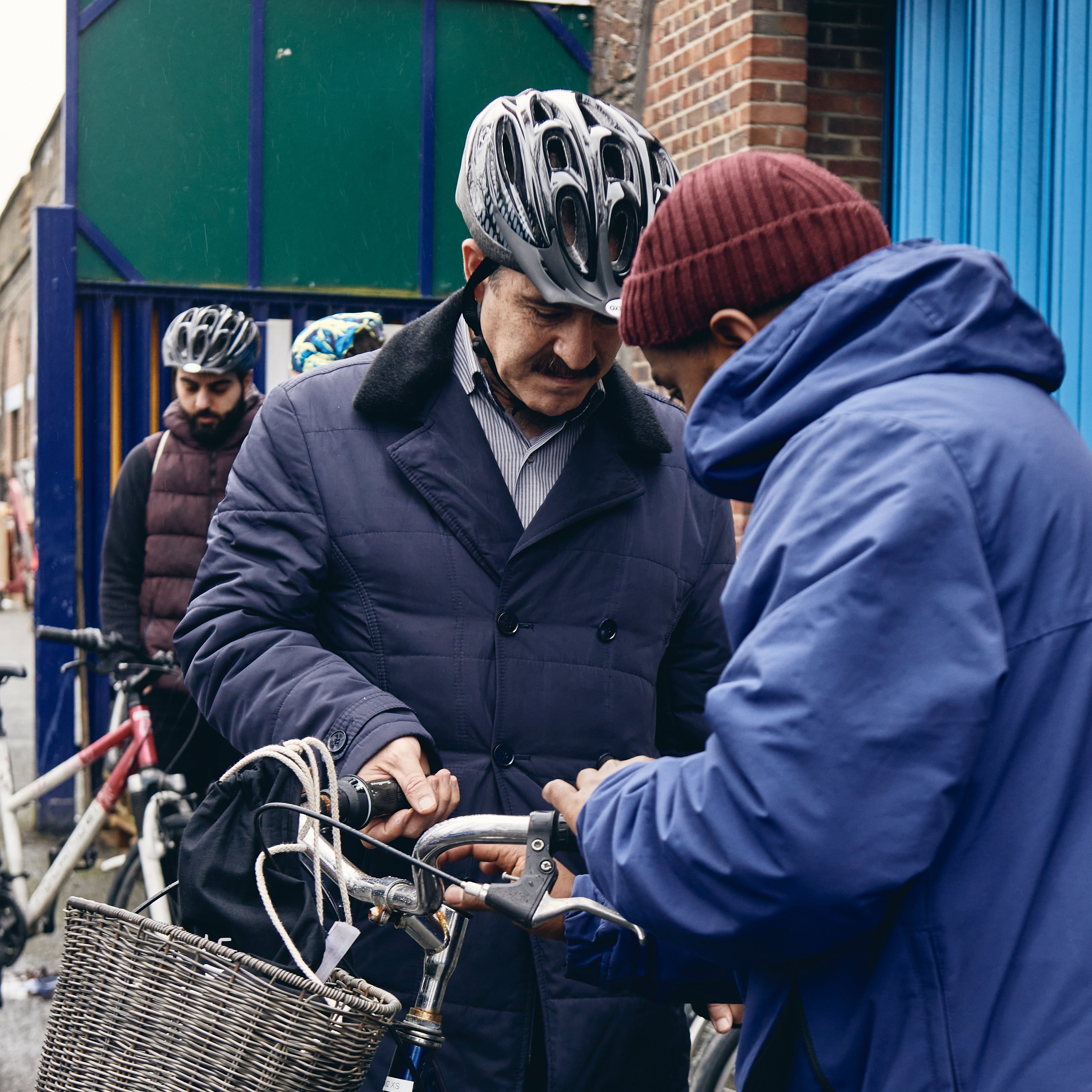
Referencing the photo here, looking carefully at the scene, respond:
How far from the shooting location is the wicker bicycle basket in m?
1.43

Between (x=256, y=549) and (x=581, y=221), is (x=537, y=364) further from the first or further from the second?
(x=256, y=549)

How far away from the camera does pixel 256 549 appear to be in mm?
2160

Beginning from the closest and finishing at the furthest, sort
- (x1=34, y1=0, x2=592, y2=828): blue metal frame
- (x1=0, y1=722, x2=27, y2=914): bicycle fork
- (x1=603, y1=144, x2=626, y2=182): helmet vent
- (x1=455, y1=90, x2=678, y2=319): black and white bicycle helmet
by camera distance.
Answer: (x1=455, y1=90, x2=678, y2=319): black and white bicycle helmet, (x1=603, y1=144, x2=626, y2=182): helmet vent, (x1=0, y1=722, x2=27, y2=914): bicycle fork, (x1=34, y1=0, x2=592, y2=828): blue metal frame

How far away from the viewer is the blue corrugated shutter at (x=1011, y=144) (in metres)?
4.09

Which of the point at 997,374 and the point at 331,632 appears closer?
the point at 997,374

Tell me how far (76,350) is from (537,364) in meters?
5.44

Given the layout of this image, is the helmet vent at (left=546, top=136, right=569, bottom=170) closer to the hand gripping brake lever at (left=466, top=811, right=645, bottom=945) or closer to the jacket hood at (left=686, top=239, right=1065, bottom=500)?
the jacket hood at (left=686, top=239, right=1065, bottom=500)

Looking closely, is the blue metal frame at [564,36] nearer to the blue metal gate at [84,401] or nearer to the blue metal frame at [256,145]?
the blue metal frame at [256,145]

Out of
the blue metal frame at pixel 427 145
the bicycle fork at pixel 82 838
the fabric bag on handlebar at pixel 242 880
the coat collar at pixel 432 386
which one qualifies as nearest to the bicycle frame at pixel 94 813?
the bicycle fork at pixel 82 838

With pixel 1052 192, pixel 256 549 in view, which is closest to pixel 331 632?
pixel 256 549

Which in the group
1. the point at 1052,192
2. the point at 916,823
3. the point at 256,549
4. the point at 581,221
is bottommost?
the point at 916,823

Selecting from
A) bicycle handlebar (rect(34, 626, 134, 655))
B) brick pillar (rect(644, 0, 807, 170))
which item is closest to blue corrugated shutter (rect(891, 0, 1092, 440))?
brick pillar (rect(644, 0, 807, 170))

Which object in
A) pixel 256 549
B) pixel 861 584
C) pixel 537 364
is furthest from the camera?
pixel 537 364

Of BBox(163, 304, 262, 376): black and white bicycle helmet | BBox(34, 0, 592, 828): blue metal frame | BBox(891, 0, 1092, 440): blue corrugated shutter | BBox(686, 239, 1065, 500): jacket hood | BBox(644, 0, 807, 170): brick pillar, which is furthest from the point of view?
BBox(34, 0, 592, 828): blue metal frame
